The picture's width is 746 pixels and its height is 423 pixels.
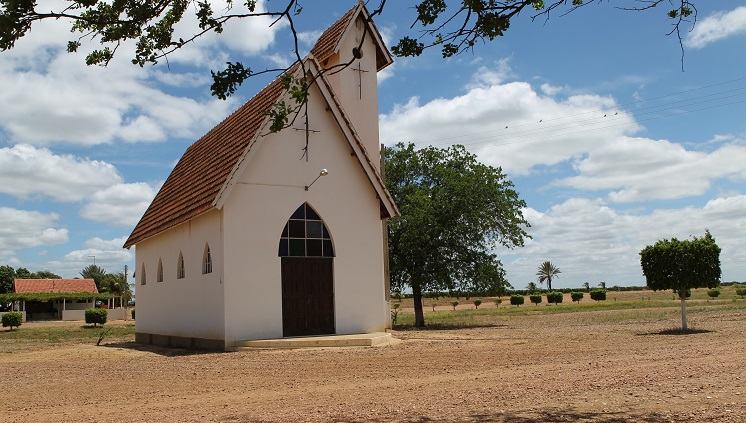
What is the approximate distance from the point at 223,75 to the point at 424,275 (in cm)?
2670

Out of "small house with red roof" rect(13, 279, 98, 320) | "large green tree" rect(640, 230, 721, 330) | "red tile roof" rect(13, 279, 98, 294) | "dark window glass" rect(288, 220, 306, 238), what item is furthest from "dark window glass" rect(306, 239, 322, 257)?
"red tile roof" rect(13, 279, 98, 294)

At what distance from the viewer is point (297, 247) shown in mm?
19594

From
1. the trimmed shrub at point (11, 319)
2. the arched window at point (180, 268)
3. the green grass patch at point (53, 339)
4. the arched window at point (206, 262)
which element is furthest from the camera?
the trimmed shrub at point (11, 319)

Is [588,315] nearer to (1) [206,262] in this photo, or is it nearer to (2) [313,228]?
(2) [313,228]

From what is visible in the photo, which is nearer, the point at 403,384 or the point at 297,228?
the point at 403,384

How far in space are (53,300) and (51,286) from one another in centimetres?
569

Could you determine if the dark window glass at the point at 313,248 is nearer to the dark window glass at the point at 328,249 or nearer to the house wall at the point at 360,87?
the dark window glass at the point at 328,249

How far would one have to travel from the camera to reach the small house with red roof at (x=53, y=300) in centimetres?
7150

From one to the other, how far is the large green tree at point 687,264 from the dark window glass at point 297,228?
1228cm

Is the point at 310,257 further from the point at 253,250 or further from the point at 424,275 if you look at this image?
the point at 424,275

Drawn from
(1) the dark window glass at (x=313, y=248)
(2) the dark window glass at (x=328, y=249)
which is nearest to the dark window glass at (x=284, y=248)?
(1) the dark window glass at (x=313, y=248)

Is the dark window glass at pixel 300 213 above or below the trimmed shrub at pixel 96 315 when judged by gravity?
above

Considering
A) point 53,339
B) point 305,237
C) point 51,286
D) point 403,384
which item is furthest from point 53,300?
point 403,384

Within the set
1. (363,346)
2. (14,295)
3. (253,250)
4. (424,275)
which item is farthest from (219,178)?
(14,295)
